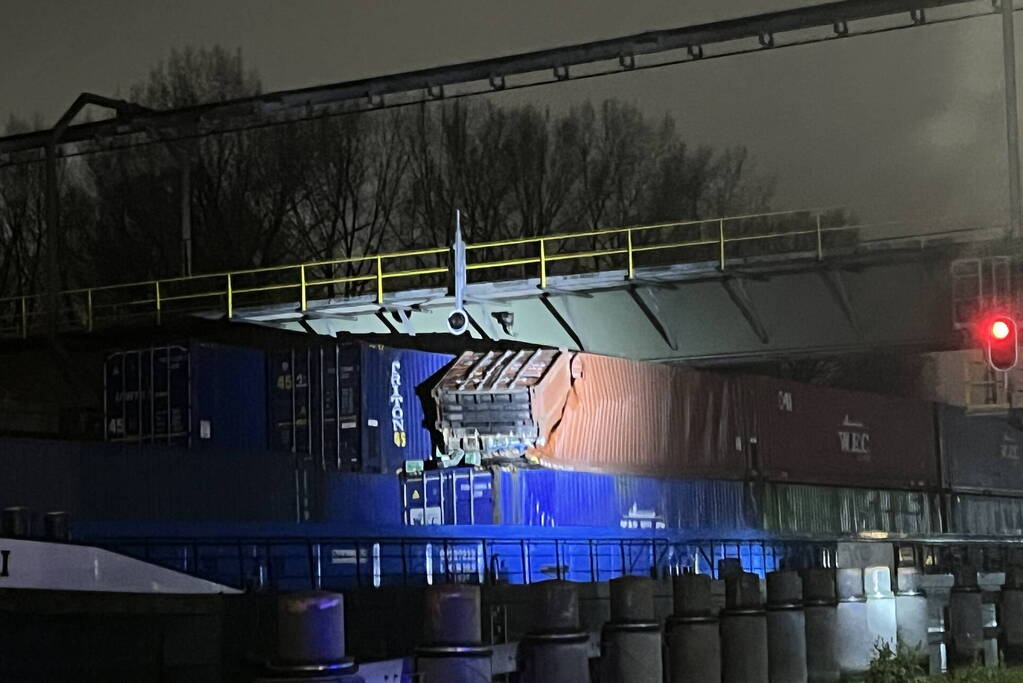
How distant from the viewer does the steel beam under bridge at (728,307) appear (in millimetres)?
33875

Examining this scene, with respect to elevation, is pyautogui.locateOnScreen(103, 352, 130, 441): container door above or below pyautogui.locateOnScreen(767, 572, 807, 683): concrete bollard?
above

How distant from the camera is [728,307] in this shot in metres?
36.3

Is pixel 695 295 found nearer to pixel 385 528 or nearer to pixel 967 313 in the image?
pixel 385 528

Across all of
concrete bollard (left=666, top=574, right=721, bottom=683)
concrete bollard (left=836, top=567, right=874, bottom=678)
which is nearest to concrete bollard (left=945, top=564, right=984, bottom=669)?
concrete bollard (left=836, top=567, right=874, bottom=678)

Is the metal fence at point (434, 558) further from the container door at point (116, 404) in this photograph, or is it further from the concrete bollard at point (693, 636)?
the container door at point (116, 404)

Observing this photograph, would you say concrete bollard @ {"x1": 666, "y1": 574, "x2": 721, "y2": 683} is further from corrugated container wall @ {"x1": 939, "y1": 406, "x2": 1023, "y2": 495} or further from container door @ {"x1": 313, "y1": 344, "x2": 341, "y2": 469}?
corrugated container wall @ {"x1": 939, "y1": 406, "x2": 1023, "y2": 495}

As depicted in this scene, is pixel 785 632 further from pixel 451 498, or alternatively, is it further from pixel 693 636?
pixel 451 498

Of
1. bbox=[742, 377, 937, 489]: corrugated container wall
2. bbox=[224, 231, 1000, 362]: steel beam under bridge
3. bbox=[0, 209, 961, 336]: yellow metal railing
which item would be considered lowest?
bbox=[742, 377, 937, 489]: corrugated container wall

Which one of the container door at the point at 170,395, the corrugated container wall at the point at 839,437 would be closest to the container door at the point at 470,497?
the container door at the point at 170,395

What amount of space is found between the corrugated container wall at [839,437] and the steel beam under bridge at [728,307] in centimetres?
155

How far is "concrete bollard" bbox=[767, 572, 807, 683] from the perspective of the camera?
16500 millimetres

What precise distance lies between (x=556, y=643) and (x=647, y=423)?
18606 mm

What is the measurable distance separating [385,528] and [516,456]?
452cm

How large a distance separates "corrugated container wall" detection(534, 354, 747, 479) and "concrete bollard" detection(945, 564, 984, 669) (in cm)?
911
